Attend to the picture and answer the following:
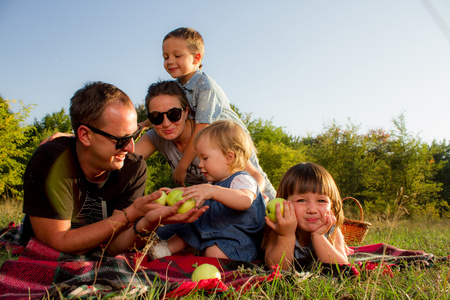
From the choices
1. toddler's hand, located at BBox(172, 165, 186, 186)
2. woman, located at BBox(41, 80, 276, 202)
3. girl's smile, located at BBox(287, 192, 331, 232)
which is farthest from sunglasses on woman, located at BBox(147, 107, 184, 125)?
girl's smile, located at BBox(287, 192, 331, 232)

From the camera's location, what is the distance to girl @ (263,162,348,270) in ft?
9.13

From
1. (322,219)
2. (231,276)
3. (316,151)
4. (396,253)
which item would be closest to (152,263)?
(231,276)

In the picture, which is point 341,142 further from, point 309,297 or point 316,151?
point 309,297

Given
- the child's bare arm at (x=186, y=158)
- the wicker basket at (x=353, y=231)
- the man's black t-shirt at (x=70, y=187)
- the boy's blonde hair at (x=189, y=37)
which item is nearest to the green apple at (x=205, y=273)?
the man's black t-shirt at (x=70, y=187)

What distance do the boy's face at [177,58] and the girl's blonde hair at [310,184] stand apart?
2.53 meters

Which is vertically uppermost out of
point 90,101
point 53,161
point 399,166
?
point 90,101

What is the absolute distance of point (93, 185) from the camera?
11.0 feet

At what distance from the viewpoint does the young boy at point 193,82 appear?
472cm

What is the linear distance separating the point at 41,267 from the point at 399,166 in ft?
53.5

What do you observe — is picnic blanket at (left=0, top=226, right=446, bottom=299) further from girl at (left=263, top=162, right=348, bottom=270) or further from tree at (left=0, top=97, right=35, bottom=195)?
tree at (left=0, top=97, right=35, bottom=195)

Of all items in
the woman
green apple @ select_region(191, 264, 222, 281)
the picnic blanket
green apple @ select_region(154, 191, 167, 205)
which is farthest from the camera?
the woman

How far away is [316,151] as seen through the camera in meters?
16.8

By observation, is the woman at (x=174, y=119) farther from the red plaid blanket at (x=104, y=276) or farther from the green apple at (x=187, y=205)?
the red plaid blanket at (x=104, y=276)

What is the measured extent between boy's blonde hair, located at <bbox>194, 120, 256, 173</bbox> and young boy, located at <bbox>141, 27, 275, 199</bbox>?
3.99ft
